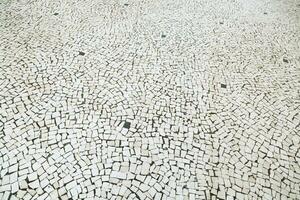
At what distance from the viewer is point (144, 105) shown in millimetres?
2793

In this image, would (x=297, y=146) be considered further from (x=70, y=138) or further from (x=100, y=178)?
(x=70, y=138)

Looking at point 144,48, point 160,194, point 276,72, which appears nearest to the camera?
point 160,194

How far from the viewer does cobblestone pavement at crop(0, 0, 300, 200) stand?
2115 mm

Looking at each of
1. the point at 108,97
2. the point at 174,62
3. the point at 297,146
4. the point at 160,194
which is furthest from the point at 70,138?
the point at 297,146

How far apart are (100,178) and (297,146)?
2054 mm

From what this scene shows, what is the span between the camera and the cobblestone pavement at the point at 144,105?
6.94 feet

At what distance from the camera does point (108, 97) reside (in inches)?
112

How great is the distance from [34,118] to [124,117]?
3.14 ft

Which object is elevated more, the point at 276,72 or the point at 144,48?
the point at 144,48

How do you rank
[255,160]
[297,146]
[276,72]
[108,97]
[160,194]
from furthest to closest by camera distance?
1. [276,72]
2. [108,97]
3. [297,146]
4. [255,160]
5. [160,194]

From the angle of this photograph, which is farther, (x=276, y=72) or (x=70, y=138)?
(x=276, y=72)

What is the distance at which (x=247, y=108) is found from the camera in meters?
2.87

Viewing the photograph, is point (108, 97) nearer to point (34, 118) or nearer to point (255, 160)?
point (34, 118)

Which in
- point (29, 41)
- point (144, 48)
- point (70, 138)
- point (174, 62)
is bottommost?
point (70, 138)
